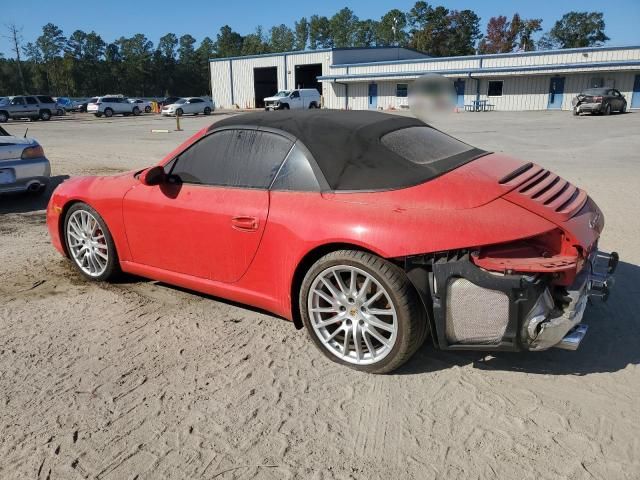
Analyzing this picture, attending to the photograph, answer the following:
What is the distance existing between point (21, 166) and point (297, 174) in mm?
5932

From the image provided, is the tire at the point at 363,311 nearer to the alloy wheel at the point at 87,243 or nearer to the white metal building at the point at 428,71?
the alloy wheel at the point at 87,243

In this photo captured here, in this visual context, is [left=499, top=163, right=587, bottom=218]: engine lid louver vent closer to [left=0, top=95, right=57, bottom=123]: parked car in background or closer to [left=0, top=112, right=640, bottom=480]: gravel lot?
[left=0, top=112, right=640, bottom=480]: gravel lot

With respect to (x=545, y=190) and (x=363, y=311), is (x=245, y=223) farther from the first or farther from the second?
(x=545, y=190)

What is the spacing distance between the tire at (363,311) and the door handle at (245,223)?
1.66ft

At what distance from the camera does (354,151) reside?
10.7 feet

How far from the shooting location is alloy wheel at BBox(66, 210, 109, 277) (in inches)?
175

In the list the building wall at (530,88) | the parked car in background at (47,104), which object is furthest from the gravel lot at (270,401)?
the parked car in background at (47,104)

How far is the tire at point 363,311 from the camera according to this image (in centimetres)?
287

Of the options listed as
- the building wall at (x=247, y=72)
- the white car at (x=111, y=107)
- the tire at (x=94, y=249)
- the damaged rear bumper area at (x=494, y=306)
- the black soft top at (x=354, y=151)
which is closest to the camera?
the damaged rear bumper area at (x=494, y=306)

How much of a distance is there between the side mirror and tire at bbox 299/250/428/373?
4.83 ft

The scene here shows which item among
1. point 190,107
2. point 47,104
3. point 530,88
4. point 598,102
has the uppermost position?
point 530,88

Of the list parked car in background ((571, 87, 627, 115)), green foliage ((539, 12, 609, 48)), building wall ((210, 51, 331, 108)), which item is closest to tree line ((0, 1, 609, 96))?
green foliage ((539, 12, 609, 48))

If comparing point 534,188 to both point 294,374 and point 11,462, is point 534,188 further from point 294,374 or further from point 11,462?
point 11,462

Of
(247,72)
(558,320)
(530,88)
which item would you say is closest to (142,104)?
(247,72)
